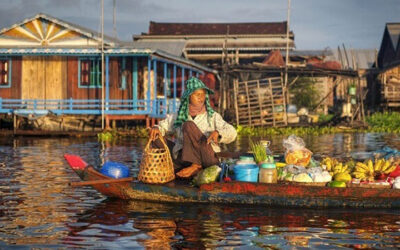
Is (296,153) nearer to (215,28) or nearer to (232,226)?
(232,226)

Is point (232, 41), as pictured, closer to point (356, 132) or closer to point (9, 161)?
point (356, 132)

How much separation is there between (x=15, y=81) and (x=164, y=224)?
727 inches

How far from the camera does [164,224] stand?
22.5 ft

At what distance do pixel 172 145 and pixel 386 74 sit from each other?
2665cm

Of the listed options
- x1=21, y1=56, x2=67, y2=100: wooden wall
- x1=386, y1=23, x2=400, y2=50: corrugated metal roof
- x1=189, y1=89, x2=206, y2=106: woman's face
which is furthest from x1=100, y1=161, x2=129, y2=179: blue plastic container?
x1=386, y1=23, x2=400, y2=50: corrugated metal roof

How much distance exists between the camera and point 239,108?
81.2 feet

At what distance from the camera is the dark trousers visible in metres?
8.27

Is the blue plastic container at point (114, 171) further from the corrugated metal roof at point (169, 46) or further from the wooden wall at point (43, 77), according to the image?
the corrugated metal roof at point (169, 46)

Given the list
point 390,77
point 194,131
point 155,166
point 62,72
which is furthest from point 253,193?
point 390,77

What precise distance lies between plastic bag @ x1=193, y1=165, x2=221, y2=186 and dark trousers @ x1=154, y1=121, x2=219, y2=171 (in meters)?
0.22

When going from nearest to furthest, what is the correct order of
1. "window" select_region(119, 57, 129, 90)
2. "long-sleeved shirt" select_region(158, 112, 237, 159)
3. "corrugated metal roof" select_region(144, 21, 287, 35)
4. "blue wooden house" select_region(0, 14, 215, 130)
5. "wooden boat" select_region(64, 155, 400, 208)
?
"wooden boat" select_region(64, 155, 400, 208)
"long-sleeved shirt" select_region(158, 112, 237, 159)
"blue wooden house" select_region(0, 14, 215, 130)
"window" select_region(119, 57, 129, 90)
"corrugated metal roof" select_region(144, 21, 287, 35)

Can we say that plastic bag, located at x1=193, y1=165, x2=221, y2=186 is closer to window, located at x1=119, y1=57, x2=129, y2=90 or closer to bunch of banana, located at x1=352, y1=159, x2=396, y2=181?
bunch of banana, located at x1=352, y1=159, x2=396, y2=181

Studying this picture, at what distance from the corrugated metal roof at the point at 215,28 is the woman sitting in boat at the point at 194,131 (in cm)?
3093

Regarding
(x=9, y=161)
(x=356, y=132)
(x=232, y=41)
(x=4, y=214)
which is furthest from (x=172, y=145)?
(x=232, y=41)
